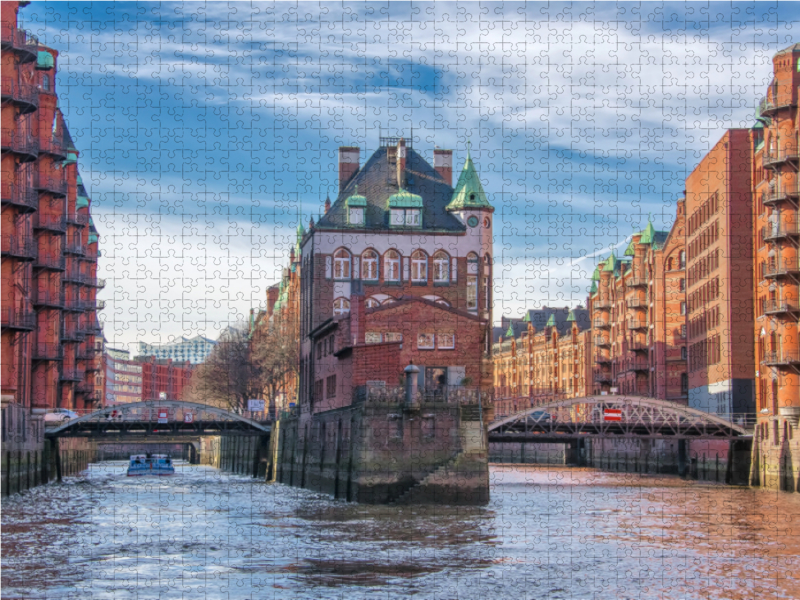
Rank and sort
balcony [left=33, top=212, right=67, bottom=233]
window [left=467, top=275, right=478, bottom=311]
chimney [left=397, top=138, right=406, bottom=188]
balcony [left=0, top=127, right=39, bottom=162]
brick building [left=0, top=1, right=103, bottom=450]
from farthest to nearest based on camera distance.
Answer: chimney [left=397, top=138, right=406, bottom=188]
window [left=467, top=275, right=478, bottom=311]
balcony [left=33, top=212, right=67, bottom=233]
brick building [left=0, top=1, right=103, bottom=450]
balcony [left=0, top=127, right=39, bottom=162]

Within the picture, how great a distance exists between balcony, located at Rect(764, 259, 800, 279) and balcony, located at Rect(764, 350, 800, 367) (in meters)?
3.95

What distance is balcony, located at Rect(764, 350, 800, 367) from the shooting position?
67.1 meters

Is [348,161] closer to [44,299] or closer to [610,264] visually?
[44,299]

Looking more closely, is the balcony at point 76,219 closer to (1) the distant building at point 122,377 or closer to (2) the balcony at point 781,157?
(2) the balcony at point 781,157

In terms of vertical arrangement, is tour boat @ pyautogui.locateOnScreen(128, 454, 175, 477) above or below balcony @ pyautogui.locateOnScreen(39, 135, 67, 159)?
below

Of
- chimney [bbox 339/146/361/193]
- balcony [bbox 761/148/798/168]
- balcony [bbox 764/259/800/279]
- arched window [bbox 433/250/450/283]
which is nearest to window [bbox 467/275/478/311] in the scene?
arched window [bbox 433/250/450/283]

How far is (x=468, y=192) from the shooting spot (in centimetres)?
9025

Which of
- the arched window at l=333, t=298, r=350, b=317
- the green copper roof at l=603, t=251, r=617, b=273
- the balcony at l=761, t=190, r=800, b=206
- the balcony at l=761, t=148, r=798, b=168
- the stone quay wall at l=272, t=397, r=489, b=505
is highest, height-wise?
the green copper roof at l=603, t=251, r=617, b=273

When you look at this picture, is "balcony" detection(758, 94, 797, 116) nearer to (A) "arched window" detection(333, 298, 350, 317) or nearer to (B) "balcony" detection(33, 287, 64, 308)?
(A) "arched window" detection(333, 298, 350, 317)

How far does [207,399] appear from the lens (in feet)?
423

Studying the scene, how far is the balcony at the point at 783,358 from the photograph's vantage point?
220 ft

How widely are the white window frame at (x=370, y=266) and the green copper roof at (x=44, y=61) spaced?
25057mm

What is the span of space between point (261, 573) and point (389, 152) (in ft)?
208

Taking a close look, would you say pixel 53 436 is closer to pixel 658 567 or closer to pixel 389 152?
pixel 389 152
